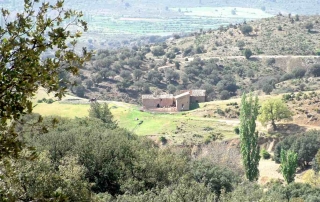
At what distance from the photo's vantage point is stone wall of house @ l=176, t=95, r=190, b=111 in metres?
63.2

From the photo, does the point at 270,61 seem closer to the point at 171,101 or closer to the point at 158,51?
the point at 158,51

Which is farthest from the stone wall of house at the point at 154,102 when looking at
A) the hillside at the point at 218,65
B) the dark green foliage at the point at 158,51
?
the dark green foliage at the point at 158,51

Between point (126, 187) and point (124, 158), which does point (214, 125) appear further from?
point (126, 187)

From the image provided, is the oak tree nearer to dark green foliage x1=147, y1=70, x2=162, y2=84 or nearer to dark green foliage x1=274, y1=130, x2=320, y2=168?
dark green foliage x1=274, y1=130, x2=320, y2=168

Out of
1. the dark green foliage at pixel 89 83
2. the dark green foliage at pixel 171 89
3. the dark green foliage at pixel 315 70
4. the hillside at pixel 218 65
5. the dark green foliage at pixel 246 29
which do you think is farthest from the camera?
the dark green foliage at pixel 246 29

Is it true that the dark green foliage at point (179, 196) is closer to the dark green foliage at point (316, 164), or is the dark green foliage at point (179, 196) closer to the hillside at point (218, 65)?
the dark green foliage at point (316, 164)

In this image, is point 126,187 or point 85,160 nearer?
point 126,187

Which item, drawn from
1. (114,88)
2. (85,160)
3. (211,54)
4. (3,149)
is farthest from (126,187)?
(211,54)

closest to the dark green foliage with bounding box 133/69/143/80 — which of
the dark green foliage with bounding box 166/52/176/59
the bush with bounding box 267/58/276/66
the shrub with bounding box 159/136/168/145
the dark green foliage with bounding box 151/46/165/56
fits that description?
the dark green foliage with bounding box 166/52/176/59

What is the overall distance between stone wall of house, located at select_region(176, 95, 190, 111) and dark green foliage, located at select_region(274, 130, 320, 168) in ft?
63.1

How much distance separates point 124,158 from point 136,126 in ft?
101

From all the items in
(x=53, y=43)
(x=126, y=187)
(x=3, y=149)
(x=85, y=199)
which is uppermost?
(x=53, y=43)

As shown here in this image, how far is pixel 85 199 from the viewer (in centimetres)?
1562

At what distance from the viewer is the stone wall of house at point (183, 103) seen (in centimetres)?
6319
